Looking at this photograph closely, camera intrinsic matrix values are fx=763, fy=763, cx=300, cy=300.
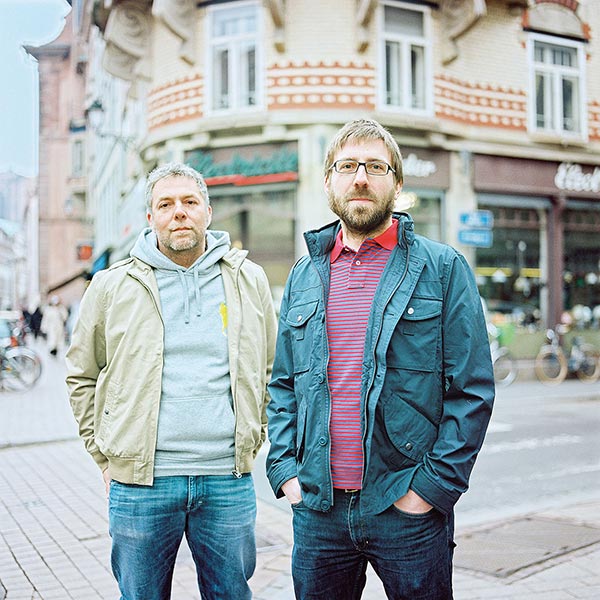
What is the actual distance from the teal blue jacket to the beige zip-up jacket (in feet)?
1.51

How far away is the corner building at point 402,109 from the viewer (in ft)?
46.4

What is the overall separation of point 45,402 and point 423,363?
438 inches

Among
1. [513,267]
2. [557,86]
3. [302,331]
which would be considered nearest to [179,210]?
[302,331]

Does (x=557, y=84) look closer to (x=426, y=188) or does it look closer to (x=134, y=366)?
(x=426, y=188)

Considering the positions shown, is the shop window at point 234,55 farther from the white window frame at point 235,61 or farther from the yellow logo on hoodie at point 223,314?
the yellow logo on hoodie at point 223,314

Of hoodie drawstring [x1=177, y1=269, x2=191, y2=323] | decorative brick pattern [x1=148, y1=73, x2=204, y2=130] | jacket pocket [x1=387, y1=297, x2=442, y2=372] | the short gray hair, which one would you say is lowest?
jacket pocket [x1=387, y1=297, x2=442, y2=372]

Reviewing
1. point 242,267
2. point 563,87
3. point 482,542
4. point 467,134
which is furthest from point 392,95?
point 242,267

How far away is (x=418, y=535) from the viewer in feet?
7.33

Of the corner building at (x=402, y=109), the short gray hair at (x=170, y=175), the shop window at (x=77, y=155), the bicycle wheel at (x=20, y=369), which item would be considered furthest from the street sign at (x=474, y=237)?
the shop window at (x=77, y=155)

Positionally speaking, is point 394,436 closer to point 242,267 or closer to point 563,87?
point 242,267

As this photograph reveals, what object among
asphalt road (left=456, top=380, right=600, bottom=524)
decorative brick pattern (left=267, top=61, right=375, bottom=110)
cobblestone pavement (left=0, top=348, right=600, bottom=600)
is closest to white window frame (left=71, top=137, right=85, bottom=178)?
decorative brick pattern (left=267, top=61, right=375, bottom=110)

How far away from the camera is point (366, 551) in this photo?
2.31 metres

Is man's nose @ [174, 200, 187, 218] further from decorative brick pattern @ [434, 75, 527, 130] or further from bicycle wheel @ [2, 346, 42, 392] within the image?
decorative brick pattern @ [434, 75, 527, 130]

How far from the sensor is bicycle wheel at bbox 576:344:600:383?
50.6 feet
